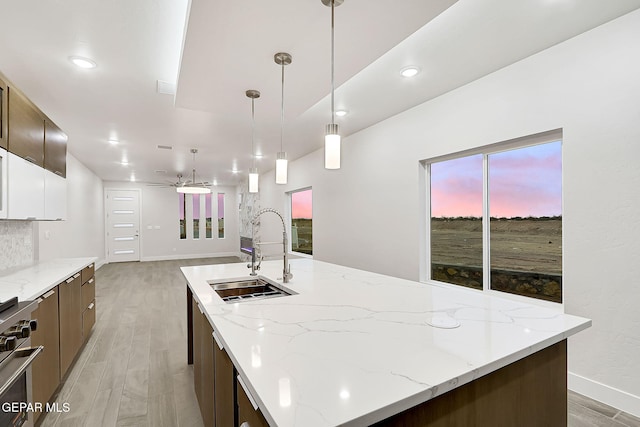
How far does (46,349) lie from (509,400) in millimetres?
2623

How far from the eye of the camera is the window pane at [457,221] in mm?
3166

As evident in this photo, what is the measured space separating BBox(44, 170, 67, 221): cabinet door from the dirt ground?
3729mm

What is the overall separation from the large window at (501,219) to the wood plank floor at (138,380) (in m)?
0.97

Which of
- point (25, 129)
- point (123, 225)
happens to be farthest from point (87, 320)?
point (123, 225)

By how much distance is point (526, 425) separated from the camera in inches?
47.1

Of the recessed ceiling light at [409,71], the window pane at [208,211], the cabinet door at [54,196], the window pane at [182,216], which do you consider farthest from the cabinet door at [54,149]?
the window pane at [208,211]

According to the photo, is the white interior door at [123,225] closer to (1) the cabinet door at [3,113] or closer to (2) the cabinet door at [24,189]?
(2) the cabinet door at [24,189]

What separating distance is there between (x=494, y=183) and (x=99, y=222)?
31.4ft

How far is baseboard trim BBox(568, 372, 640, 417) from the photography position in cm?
199

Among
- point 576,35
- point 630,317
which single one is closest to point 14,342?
point 630,317

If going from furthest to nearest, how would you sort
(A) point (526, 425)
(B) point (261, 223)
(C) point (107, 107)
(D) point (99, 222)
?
(D) point (99, 222) < (B) point (261, 223) < (C) point (107, 107) < (A) point (526, 425)

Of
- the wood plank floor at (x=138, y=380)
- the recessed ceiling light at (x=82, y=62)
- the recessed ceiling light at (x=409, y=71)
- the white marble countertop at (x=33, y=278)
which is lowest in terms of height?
the wood plank floor at (x=138, y=380)

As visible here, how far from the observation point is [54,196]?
301 centimetres

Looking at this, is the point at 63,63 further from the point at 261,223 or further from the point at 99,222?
the point at 99,222
